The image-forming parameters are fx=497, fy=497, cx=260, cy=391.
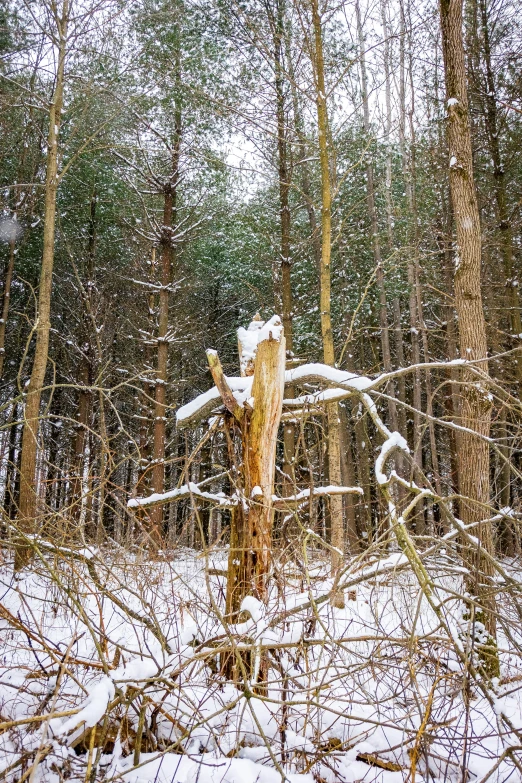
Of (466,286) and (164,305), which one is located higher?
(164,305)

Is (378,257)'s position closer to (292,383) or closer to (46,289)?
(46,289)

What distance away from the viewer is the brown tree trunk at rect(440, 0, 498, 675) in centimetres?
459

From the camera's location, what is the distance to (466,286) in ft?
16.2

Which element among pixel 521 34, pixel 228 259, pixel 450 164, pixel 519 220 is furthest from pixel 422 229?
pixel 450 164

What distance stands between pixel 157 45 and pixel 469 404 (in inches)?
415

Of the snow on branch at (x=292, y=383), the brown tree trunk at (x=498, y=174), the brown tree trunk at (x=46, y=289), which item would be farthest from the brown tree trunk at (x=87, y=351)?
the snow on branch at (x=292, y=383)

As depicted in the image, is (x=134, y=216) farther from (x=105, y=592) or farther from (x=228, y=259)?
(x=105, y=592)

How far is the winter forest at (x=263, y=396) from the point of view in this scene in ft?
9.05

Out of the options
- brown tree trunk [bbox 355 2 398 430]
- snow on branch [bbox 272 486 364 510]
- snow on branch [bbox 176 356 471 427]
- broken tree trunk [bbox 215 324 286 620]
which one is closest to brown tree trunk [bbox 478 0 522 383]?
brown tree trunk [bbox 355 2 398 430]

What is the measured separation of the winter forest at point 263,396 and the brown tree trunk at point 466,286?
0.09 feet

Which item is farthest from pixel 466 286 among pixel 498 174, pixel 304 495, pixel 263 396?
pixel 498 174

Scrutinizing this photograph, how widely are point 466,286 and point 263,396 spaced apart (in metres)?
2.69

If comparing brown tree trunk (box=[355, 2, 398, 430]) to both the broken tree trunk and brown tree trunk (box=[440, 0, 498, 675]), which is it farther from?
the broken tree trunk

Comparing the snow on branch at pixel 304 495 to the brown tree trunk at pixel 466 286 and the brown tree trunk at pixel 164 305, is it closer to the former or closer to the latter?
the brown tree trunk at pixel 466 286
